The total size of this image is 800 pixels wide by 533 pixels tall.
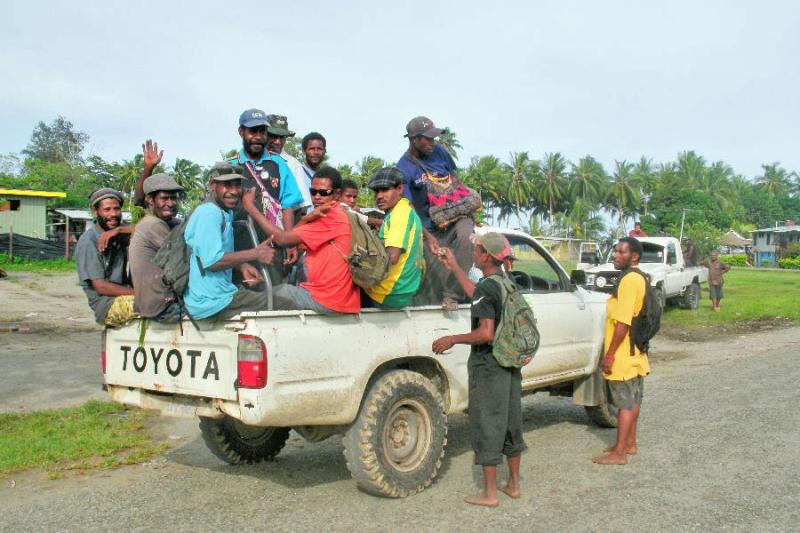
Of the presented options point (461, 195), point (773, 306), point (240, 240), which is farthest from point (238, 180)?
point (773, 306)

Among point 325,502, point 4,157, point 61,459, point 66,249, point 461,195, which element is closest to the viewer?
point 325,502

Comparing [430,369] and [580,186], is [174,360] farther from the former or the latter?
[580,186]

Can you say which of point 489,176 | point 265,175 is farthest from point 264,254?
point 489,176

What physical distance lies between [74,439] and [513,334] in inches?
149

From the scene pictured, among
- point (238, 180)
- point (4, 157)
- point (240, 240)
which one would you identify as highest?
point (4, 157)

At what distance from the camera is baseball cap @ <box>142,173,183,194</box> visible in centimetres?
495

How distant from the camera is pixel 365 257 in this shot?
4.41 m

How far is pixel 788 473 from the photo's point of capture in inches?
196

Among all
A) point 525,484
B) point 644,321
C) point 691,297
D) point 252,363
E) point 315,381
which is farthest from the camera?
point 691,297

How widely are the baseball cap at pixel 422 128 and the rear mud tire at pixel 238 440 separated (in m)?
2.51

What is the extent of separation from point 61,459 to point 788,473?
5.19m

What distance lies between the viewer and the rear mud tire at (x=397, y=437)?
434cm

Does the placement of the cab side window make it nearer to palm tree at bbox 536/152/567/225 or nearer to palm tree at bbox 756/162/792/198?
palm tree at bbox 536/152/567/225

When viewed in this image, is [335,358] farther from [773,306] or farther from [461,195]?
[773,306]
